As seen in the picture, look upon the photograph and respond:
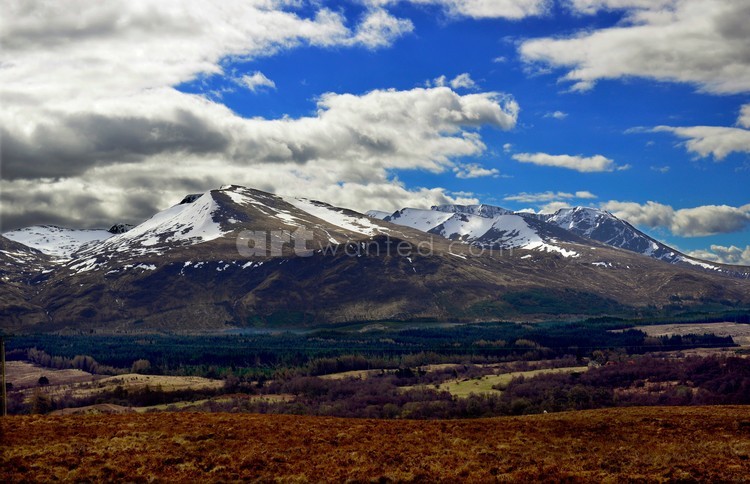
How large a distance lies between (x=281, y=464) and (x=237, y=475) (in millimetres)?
3467

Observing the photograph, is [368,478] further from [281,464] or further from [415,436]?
[415,436]

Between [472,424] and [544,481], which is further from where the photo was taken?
[472,424]

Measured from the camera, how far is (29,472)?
166 feet

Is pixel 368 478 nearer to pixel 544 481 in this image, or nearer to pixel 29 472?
pixel 544 481

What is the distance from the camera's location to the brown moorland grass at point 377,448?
1982 inches

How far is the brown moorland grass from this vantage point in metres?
50.3

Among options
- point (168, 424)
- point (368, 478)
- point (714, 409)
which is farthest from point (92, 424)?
point (714, 409)

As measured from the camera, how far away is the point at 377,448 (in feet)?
187

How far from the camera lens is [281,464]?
174ft

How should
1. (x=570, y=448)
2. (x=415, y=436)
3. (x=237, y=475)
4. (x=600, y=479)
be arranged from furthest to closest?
(x=415, y=436), (x=570, y=448), (x=237, y=475), (x=600, y=479)

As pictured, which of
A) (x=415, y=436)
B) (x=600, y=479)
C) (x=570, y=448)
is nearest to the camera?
A: (x=600, y=479)

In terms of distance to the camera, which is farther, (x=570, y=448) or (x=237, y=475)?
(x=570, y=448)

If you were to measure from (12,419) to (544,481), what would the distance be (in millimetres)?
47245

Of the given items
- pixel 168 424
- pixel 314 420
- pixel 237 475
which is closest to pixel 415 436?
pixel 314 420
